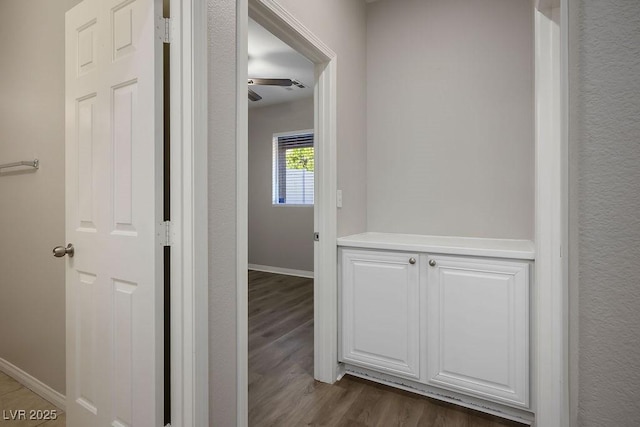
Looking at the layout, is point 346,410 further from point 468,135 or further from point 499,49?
point 499,49

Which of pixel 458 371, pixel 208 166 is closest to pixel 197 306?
pixel 208 166

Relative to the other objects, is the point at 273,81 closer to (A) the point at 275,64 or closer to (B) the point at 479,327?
(A) the point at 275,64

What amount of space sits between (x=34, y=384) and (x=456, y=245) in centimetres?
268

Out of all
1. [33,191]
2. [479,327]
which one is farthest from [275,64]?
[479,327]

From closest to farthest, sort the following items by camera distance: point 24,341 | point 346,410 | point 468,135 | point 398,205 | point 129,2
Result: 1. point 129,2
2. point 346,410
3. point 24,341
4. point 468,135
5. point 398,205

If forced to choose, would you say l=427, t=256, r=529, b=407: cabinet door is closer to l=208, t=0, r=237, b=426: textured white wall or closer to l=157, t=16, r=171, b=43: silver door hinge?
l=208, t=0, r=237, b=426: textured white wall

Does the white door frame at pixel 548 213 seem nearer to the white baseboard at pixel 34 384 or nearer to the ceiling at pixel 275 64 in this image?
the ceiling at pixel 275 64

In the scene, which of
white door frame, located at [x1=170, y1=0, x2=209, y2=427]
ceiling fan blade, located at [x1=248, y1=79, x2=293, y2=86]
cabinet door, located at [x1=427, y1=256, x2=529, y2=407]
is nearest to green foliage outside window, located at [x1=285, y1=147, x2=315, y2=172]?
ceiling fan blade, located at [x1=248, y1=79, x2=293, y2=86]

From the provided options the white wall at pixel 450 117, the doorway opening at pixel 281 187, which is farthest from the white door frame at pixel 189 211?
the doorway opening at pixel 281 187

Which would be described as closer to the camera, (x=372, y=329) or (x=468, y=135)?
(x=372, y=329)

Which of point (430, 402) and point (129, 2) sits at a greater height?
point (129, 2)

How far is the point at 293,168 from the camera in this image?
5.21 m

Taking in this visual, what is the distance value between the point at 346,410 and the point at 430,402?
0.51 m

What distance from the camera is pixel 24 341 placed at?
6.70 feet
